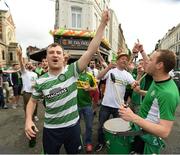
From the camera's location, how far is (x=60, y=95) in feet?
8.14

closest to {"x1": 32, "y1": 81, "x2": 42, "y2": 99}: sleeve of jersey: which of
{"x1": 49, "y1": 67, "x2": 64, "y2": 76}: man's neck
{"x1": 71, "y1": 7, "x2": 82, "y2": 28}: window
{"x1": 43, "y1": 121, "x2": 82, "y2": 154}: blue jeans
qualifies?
{"x1": 49, "y1": 67, "x2": 64, "y2": 76}: man's neck

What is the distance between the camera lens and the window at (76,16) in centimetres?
1755

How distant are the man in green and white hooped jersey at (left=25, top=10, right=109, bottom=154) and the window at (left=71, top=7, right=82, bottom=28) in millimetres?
15619

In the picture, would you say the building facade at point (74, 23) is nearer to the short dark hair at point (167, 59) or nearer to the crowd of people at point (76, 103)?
the crowd of people at point (76, 103)

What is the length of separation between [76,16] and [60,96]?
16071mm

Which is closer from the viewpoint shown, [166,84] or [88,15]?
[166,84]

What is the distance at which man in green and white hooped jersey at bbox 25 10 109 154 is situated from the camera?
2480mm

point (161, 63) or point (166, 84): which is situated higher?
point (161, 63)

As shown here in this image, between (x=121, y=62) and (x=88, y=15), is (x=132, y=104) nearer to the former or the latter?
(x=121, y=62)

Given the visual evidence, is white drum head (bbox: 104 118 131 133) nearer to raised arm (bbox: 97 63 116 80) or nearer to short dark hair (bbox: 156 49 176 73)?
short dark hair (bbox: 156 49 176 73)

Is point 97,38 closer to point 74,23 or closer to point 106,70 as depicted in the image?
point 106,70

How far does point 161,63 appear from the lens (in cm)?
Result: 217

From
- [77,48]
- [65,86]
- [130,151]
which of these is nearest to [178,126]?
[130,151]

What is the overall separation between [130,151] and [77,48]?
16387 mm
